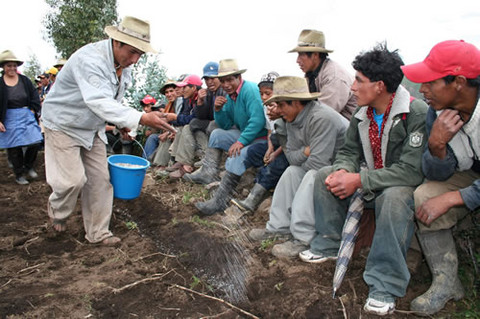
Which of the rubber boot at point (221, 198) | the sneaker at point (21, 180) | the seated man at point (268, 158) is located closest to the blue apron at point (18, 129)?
the sneaker at point (21, 180)

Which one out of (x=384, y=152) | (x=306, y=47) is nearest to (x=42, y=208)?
(x=306, y=47)

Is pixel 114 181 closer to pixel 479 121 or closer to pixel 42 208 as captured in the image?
pixel 42 208

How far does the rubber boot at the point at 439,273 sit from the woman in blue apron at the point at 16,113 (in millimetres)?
6438

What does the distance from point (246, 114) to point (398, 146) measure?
268 cm

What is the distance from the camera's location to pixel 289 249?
11.5 feet

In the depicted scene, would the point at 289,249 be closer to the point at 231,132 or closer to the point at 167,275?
the point at 167,275

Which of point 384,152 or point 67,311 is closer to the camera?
point 67,311

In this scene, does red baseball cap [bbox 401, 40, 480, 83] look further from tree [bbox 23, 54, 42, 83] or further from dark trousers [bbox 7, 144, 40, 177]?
tree [bbox 23, 54, 42, 83]

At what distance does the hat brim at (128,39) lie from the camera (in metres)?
3.83

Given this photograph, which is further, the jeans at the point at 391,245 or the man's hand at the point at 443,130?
the jeans at the point at 391,245

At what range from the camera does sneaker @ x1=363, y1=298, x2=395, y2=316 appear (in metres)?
2.57

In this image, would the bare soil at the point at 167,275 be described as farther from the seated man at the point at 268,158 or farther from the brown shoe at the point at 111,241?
the seated man at the point at 268,158

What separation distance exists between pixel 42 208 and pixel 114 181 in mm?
1732

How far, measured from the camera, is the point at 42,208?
551 cm
